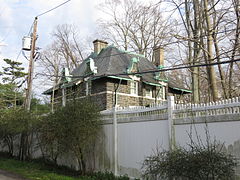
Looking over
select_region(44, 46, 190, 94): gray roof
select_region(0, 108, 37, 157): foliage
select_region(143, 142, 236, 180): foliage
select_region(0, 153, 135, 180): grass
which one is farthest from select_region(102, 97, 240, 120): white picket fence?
select_region(44, 46, 190, 94): gray roof

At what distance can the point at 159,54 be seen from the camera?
2408cm

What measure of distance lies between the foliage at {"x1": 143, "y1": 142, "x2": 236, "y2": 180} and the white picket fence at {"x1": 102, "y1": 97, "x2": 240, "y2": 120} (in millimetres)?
823

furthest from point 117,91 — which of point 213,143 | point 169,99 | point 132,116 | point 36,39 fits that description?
point 213,143

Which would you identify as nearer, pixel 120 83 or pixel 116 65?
pixel 120 83

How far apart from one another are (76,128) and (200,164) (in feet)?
16.2

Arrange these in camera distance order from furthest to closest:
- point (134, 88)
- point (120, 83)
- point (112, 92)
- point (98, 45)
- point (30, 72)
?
point (98, 45) < point (134, 88) < point (120, 83) < point (112, 92) < point (30, 72)

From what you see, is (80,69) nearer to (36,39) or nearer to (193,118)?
(36,39)

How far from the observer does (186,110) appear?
22.2 feet

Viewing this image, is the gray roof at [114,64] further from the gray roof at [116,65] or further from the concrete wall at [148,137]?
the concrete wall at [148,137]

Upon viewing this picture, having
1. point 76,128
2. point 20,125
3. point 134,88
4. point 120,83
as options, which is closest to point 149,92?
point 134,88

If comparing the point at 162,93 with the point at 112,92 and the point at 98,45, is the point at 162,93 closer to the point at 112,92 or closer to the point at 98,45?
the point at 112,92

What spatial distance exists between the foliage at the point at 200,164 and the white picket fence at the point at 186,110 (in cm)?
82

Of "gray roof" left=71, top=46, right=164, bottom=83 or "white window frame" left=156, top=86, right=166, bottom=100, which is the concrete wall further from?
"white window frame" left=156, top=86, right=166, bottom=100

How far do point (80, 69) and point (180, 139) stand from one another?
1954 cm
